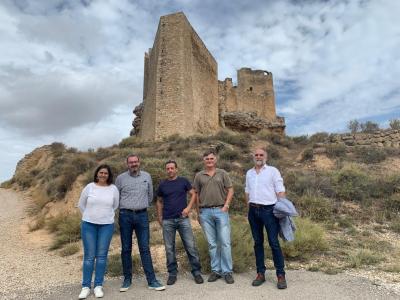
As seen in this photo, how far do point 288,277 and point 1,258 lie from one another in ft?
17.9

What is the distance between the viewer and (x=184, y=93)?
61.8ft

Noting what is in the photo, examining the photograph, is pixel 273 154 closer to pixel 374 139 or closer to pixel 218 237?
pixel 374 139

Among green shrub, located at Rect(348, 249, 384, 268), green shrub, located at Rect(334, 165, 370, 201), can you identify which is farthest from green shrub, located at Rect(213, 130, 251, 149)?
green shrub, located at Rect(348, 249, 384, 268)

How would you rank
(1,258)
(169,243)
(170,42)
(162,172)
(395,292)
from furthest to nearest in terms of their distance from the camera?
(170,42) → (162,172) → (1,258) → (169,243) → (395,292)

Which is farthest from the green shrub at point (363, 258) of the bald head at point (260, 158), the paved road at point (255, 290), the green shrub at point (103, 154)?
the green shrub at point (103, 154)

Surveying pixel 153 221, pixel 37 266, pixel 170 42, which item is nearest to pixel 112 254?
pixel 37 266

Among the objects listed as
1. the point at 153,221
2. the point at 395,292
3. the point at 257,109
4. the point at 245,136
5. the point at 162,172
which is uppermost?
the point at 257,109

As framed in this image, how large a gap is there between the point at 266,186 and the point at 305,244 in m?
2.10

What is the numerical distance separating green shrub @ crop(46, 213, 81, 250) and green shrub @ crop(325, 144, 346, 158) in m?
11.4

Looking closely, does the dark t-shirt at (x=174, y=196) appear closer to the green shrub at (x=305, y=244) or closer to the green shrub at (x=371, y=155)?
the green shrub at (x=305, y=244)

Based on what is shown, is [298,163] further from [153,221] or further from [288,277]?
[288,277]

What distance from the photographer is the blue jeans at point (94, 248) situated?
443cm

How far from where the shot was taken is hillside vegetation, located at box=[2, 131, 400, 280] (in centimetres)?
584

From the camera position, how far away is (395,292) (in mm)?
4160
